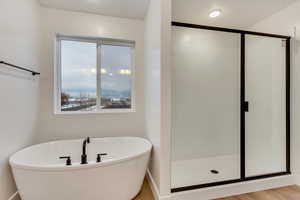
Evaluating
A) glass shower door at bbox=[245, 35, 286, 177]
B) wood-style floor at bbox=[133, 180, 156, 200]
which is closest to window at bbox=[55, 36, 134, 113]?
wood-style floor at bbox=[133, 180, 156, 200]

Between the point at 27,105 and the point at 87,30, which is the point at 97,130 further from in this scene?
the point at 87,30

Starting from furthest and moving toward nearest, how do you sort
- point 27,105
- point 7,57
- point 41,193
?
1. point 27,105
2. point 7,57
3. point 41,193

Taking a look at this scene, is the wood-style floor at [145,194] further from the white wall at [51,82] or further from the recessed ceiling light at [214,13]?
the recessed ceiling light at [214,13]

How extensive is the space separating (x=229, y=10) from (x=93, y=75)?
7.67ft

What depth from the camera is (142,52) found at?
2.50 metres

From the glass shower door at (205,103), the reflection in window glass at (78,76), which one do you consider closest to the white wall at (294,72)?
the glass shower door at (205,103)

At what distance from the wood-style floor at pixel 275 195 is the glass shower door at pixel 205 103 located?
51 centimetres

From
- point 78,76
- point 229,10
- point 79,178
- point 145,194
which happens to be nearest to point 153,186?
point 145,194

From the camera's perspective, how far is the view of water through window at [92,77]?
2.40m

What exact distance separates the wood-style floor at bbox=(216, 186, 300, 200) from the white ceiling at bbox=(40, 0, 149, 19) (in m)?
2.81

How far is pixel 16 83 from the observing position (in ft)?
5.40

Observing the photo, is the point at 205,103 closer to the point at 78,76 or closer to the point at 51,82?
the point at 78,76

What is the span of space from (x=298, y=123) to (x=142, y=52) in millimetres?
2445

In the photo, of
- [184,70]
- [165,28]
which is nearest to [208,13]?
[184,70]
